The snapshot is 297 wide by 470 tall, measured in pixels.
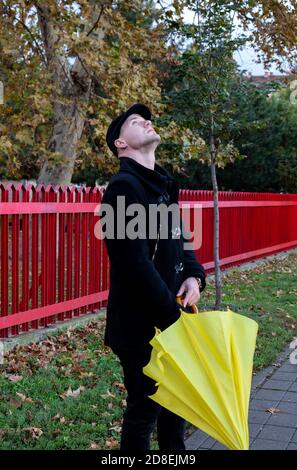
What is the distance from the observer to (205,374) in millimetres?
2908

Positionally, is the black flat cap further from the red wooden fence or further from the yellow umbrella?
the red wooden fence

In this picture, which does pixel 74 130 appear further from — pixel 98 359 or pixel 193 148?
pixel 98 359

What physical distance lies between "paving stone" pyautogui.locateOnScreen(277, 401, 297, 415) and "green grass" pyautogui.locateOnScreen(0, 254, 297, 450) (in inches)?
40.4

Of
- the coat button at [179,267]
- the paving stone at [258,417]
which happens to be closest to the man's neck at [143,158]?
the coat button at [179,267]

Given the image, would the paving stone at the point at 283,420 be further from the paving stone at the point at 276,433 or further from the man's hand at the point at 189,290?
the man's hand at the point at 189,290

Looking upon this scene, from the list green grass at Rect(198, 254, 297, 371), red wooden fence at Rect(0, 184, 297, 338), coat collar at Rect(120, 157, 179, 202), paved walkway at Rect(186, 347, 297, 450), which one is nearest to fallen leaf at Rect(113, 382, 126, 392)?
paved walkway at Rect(186, 347, 297, 450)

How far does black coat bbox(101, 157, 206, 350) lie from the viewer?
3184 millimetres

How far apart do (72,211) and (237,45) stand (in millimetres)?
3008

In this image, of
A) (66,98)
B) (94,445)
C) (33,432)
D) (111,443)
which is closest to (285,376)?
(111,443)

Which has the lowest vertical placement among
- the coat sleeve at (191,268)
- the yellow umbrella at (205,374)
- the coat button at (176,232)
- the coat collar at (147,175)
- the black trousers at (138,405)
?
the black trousers at (138,405)

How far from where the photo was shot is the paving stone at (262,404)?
5.23 m

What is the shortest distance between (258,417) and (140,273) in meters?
2.32

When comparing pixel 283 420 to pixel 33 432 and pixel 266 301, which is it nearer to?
pixel 33 432

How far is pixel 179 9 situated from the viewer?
37.6 ft
